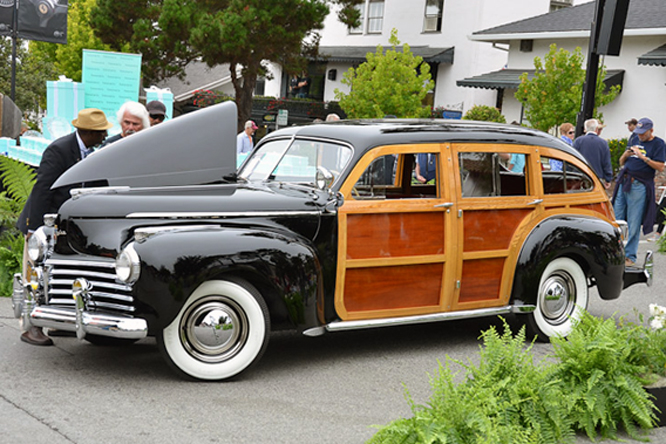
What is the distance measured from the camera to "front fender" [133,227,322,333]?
5043 millimetres

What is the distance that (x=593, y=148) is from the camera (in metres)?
11.2

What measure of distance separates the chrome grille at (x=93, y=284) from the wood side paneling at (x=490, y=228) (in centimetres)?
269

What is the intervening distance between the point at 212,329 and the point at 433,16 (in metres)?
31.3

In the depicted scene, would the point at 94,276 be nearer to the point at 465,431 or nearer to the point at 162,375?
the point at 162,375

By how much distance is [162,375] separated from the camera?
215 inches

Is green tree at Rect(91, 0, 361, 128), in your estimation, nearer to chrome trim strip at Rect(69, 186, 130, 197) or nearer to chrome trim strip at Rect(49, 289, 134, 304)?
chrome trim strip at Rect(69, 186, 130, 197)

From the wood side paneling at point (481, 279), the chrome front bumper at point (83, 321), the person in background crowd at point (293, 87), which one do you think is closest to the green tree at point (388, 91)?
the wood side paneling at point (481, 279)

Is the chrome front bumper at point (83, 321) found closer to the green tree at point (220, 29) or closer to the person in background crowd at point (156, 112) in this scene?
the person in background crowd at point (156, 112)

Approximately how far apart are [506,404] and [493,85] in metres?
22.1

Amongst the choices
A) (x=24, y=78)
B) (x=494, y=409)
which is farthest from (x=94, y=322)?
(x=24, y=78)

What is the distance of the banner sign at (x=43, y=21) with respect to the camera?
14.7 metres

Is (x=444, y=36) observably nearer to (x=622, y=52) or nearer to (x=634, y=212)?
(x=622, y=52)

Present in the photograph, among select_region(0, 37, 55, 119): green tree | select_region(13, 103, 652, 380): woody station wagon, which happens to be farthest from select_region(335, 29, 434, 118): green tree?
select_region(13, 103, 652, 380): woody station wagon

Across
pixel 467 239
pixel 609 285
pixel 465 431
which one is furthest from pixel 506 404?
pixel 609 285
